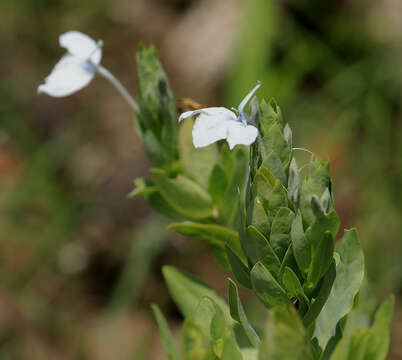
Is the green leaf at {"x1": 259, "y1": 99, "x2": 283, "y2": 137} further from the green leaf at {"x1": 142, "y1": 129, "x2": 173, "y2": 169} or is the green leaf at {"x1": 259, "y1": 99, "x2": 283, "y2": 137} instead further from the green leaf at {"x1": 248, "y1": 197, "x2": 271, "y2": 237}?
the green leaf at {"x1": 142, "y1": 129, "x2": 173, "y2": 169}

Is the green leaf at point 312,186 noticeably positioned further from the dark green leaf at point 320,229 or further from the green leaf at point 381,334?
the green leaf at point 381,334

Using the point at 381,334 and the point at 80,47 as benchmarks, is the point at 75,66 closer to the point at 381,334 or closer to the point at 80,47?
the point at 80,47

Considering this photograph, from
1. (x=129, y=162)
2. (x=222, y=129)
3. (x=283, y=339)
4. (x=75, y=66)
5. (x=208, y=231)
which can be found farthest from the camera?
(x=129, y=162)

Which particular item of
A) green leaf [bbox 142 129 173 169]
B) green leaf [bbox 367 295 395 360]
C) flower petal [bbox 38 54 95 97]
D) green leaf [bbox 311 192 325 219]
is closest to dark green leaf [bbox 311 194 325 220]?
green leaf [bbox 311 192 325 219]

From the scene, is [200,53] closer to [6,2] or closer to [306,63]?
[306,63]

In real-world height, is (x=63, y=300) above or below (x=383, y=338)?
below

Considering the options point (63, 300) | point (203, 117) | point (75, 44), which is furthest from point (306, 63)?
point (203, 117)

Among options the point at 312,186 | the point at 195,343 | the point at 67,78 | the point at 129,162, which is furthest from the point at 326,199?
the point at 129,162

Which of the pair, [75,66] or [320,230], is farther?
[75,66]
